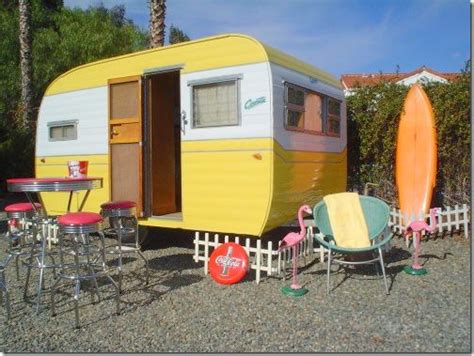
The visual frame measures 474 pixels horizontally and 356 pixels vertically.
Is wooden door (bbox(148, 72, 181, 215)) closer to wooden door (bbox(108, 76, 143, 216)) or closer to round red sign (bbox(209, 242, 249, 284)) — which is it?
wooden door (bbox(108, 76, 143, 216))

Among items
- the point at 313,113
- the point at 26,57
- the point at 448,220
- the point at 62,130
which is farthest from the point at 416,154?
the point at 26,57

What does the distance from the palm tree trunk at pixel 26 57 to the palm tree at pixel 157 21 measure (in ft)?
14.6

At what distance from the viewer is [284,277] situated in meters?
5.23

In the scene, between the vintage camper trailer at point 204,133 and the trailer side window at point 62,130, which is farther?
the trailer side window at point 62,130

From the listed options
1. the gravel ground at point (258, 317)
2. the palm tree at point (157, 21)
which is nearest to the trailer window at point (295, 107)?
the gravel ground at point (258, 317)

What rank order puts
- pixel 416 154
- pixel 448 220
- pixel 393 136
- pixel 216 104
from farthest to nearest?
pixel 393 136 → pixel 416 154 → pixel 448 220 → pixel 216 104

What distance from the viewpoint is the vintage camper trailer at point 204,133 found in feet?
17.3

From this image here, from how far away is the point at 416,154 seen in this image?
7617 mm

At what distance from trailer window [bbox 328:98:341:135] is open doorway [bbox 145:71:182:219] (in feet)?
7.61

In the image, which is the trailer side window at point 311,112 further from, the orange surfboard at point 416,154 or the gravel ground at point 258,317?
the gravel ground at point 258,317

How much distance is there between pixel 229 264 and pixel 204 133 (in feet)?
5.26

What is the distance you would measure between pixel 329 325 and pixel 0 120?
42.5ft

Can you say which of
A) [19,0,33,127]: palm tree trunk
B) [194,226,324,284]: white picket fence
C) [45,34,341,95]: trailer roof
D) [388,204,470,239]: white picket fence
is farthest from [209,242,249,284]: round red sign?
[19,0,33,127]: palm tree trunk

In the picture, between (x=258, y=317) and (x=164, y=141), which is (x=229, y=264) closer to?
(x=258, y=317)
